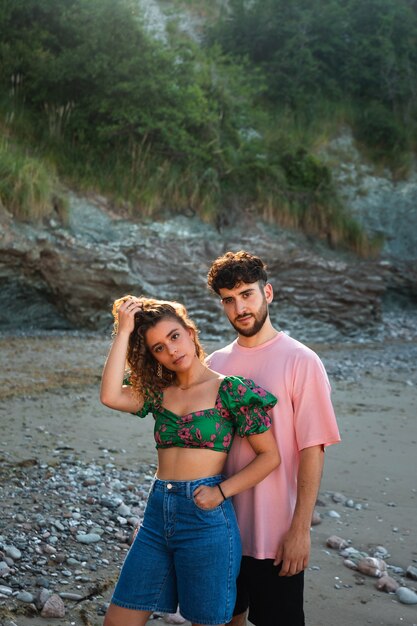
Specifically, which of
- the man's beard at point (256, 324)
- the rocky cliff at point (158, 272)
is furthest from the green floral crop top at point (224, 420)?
the rocky cliff at point (158, 272)

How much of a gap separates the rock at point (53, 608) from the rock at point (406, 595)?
5.78ft

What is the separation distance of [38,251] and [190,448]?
9.84 metres

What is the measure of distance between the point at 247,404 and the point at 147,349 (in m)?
0.52

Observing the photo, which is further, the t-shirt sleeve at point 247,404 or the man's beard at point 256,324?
the man's beard at point 256,324

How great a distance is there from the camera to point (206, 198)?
1483 cm

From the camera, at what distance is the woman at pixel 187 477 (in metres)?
2.55

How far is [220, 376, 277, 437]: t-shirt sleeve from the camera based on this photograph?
8.59ft

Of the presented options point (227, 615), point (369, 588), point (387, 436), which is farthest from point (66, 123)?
point (227, 615)

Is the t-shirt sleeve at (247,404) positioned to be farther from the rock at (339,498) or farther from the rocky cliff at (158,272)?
the rocky cliff at (158,272)

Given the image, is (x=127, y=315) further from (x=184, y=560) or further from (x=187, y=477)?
(x=184, y=560)

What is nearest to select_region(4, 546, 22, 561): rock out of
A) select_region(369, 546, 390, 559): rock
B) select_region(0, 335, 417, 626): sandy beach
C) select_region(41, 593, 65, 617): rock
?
select_region(0, 335, 417, 626): sandy beach

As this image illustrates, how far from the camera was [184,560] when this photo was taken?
2553 mm

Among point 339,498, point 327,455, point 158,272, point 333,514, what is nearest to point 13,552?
point 333,514

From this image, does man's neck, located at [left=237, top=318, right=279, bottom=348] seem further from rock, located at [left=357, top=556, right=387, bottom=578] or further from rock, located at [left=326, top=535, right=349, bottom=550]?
rock, located at [left=326, top=535, right=349, bottom=550]
